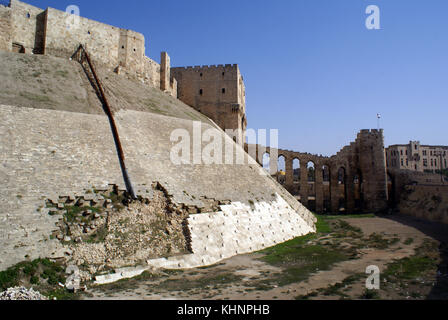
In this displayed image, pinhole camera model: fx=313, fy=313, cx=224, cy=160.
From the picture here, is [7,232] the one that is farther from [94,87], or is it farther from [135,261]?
[94,87]

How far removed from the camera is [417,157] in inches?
3196

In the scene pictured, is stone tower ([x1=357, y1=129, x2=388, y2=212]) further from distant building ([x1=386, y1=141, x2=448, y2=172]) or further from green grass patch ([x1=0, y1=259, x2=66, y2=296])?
distant building ([x1=386, y1=141, x2=448, y2=172])

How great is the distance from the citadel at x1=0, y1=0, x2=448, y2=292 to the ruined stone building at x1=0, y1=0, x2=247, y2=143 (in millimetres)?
107

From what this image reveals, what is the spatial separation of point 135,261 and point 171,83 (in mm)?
30780

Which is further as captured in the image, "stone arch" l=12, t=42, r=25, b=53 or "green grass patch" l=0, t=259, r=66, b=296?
"stone arch" l=12, t=42, r=25, b=53

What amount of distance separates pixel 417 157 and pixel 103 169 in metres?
85.4

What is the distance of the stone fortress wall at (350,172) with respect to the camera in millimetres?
42188

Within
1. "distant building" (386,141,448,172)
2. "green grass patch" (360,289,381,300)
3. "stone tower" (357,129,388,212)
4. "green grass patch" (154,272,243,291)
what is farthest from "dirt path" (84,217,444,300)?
"distant building" (386,141,448,172)

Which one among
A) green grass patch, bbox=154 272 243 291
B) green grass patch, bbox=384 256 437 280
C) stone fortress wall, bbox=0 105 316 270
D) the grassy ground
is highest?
stone fortress wall, bbox=0 105 316 270

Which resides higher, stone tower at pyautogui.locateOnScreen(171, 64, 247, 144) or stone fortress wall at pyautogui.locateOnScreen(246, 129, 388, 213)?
stone tower at pyautogui.locateOnScreen(171, 64, 247, 144)

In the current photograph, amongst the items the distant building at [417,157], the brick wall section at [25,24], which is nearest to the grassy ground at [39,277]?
the brick wall section at [25,24]

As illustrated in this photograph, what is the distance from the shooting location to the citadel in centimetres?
1395

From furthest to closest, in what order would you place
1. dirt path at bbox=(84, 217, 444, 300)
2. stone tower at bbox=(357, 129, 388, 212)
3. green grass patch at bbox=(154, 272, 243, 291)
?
1. stone tower at bbox=(357, 129, 388, 212)
2. green grass patch at bbox=(154, 272, 243, 291)
3. dirt path at bbox=(84, 217, 444, 300)

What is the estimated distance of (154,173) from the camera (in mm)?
19375
